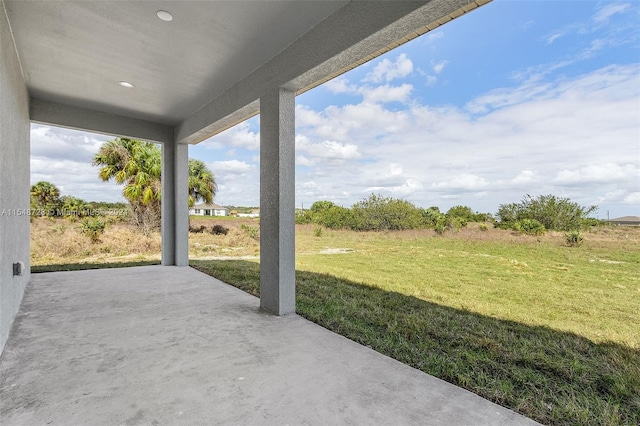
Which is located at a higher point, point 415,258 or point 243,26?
point 243,26

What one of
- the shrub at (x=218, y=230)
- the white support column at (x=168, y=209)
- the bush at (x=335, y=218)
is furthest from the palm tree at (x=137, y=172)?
the bush at (x=335, y=218)

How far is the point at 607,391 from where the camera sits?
77.5 inches

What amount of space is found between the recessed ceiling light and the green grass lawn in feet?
10.4

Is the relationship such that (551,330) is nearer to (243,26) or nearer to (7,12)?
(243,26)

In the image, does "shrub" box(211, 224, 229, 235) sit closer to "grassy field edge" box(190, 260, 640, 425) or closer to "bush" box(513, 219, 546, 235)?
"grassy field edge" box(190, 260, 640, 425)

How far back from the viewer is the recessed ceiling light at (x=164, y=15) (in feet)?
8.86

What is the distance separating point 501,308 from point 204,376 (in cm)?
338

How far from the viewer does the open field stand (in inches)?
79.0

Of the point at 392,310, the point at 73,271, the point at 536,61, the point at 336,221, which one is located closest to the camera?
the point at 392,310

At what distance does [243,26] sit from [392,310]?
3.40 meters

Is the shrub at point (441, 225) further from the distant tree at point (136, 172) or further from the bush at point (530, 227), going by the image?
the distant tree at point (136, 172)

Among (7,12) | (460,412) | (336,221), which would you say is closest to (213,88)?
(7,12)

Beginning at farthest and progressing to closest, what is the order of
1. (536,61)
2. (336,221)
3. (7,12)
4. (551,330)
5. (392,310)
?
(336,221), (536,61), (392,310), (551,330), (7,12)

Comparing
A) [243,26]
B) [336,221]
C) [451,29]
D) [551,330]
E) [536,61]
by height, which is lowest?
[551,330]
